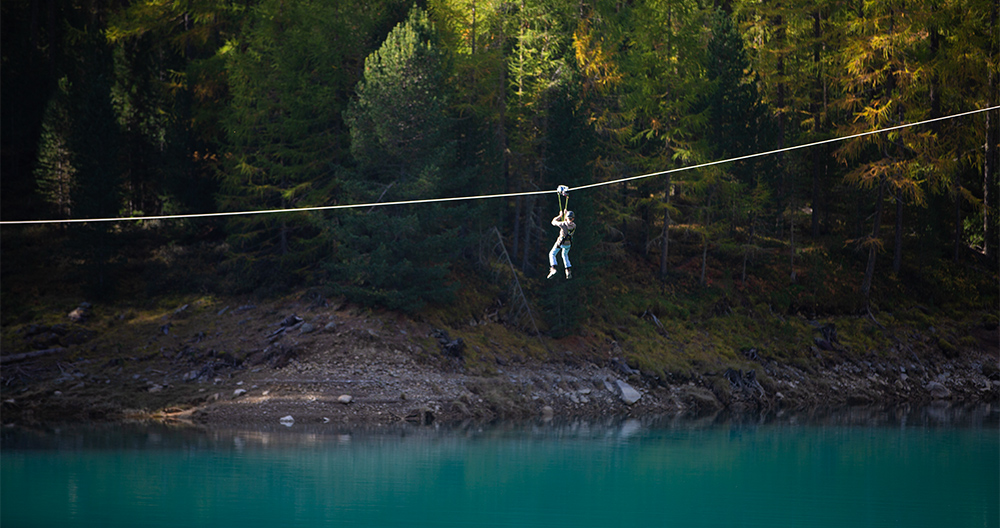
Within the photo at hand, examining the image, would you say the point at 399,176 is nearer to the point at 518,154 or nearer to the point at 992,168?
the point at 518,154

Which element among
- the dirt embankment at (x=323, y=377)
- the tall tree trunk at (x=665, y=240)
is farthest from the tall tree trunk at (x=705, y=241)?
the dirt embankment at (x=323, y=377)

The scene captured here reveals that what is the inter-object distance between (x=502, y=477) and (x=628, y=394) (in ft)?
32.7

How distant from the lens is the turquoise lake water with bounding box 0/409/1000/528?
57.2 feet

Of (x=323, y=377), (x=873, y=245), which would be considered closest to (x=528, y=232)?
(x=323, y=377)

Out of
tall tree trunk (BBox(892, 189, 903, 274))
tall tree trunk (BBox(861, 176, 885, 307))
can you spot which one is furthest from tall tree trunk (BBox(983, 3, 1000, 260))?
tall tree trunk (BBox(861, 176, 885, 307))

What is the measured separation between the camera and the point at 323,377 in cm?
2675

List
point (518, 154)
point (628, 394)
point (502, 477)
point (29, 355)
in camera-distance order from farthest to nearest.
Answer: point (518, 154), point (628, 394), point (29, 355), point (502, 477)

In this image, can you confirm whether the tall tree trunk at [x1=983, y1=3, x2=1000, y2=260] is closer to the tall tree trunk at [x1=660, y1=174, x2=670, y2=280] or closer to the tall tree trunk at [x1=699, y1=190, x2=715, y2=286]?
the tall tree trunk at [x1=699, y1=190, x2=715, y2=286]

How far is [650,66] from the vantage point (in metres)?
34.9

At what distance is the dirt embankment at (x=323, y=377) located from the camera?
85.3ft

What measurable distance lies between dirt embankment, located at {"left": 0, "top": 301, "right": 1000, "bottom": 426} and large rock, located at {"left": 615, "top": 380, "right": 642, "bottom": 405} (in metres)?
0.05

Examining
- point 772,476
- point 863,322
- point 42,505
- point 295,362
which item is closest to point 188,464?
point 42,505

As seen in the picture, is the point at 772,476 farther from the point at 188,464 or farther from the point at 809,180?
→ the point at 809,180

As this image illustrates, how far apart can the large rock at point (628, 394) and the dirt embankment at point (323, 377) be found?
0.16ft
